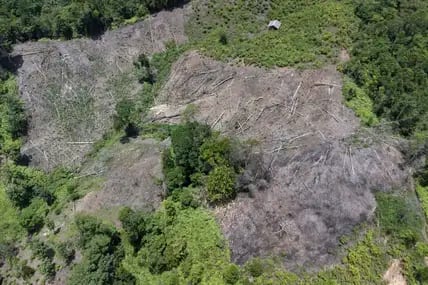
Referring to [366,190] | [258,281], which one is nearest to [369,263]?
[366,190]

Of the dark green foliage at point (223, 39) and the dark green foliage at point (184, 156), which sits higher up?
the dark green foliage at point (223, 39)

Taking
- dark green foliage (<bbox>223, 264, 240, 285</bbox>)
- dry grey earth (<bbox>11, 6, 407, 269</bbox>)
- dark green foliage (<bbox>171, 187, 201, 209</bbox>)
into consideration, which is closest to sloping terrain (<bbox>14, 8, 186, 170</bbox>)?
dry grey earth (<bbox>11, 6, 407, 269</bbox>)

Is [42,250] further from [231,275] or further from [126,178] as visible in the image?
[231,275]

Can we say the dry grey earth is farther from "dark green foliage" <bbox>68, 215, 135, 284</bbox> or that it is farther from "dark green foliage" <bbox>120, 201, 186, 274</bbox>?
"dark green foliage" <bbox>68, 215, 135, 284</bbox>

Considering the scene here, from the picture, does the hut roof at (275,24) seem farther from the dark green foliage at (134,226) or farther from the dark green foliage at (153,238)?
the dark green foliage at (134,226)

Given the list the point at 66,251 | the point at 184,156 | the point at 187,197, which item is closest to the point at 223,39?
the point at 184,156

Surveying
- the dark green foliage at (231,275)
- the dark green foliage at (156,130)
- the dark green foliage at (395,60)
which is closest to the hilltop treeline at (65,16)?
the dark green foliage at (156,130)

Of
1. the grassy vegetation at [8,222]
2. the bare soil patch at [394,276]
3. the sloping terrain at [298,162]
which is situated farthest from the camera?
the grassy vegetation at [8,222]
